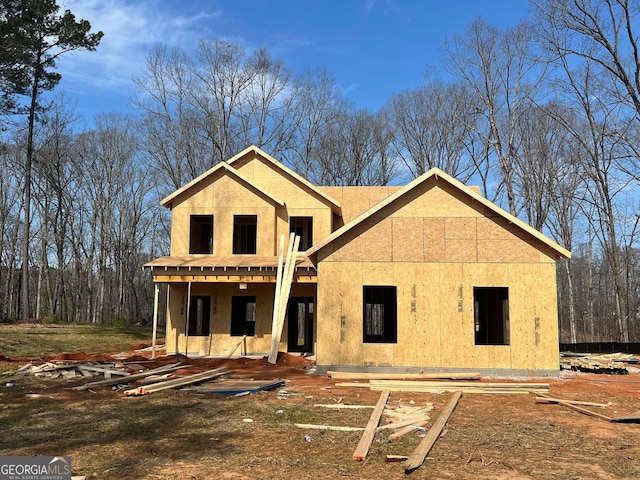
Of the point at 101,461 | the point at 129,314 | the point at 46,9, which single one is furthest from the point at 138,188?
the point at 101,461

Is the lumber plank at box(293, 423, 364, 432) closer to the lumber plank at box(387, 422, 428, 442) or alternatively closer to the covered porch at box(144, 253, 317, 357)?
the lumber plank at box(387, 422, 428, 442)

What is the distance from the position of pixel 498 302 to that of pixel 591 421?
11.3 meters

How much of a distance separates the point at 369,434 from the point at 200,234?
16.1 metres

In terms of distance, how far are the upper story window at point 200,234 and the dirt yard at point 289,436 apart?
946 cm

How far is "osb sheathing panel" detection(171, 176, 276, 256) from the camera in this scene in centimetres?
2006

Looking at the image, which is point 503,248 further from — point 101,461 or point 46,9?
point 46,9

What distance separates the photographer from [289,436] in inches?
→ 292

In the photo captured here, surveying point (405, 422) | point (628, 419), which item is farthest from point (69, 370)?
point (628, 419)

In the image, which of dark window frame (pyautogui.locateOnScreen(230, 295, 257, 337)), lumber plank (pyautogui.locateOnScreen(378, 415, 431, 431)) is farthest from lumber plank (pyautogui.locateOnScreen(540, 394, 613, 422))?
dark window frame (pyautogui.locateOnScreen(230, 295, 257, 337))

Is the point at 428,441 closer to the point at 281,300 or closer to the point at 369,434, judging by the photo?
the point at 369,434

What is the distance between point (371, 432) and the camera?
24.1 ft

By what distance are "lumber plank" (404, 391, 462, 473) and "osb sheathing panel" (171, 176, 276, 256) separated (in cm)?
1189

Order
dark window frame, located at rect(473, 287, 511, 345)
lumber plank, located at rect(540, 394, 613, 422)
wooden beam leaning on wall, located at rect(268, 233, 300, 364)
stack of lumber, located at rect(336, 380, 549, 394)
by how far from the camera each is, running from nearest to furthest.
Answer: lumber plank, located at rect(540, 394, 613, 422) → stack of lumber, located at rect(336, 380, 549, 394) → wooden beam leaning on wall, located at rect(268, 233, 300, 364) → dark window frame, located at rect(473, 287, 511, 345)

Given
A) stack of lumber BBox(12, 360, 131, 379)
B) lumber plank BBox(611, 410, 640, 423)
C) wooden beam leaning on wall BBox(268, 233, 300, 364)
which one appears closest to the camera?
lumber plank BBox(611, 410, 640, 423)
